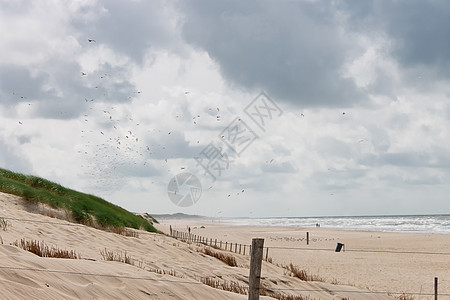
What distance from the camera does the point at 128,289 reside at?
7.20 meters

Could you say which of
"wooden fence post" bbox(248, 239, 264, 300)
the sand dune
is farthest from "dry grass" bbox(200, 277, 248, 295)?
"wooden fence post" bbox(248, 239, 264, 300)

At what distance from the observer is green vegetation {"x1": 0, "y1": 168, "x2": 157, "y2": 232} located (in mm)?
16516

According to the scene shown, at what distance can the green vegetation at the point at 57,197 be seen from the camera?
16.5 meters

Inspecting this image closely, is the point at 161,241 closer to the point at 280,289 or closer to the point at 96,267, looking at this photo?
the point at 280,289

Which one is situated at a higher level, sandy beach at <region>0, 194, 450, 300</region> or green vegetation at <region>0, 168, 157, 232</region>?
green vegetation at <region>0, 168, 157, 232</region>

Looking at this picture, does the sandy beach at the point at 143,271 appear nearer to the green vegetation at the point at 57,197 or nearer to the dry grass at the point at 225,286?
the dry grass at the point at 225,286

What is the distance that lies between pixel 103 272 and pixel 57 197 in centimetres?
1071

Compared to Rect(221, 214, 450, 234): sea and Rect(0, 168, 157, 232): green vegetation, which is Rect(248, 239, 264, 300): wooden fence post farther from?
Rect(221, 214, 450, 234): sea

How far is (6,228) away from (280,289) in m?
6.21

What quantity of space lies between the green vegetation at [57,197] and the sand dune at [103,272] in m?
0.88

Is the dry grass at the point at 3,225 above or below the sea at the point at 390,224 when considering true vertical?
below

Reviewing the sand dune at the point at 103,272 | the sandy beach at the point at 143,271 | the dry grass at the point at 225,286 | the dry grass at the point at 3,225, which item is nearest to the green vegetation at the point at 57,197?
the sandy beach at the point at 143,271

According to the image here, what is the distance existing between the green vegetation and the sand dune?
2.90 feet

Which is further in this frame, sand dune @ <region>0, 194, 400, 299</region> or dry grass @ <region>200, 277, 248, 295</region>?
dry grass @ <region>200, 277, 248, 295</region>
